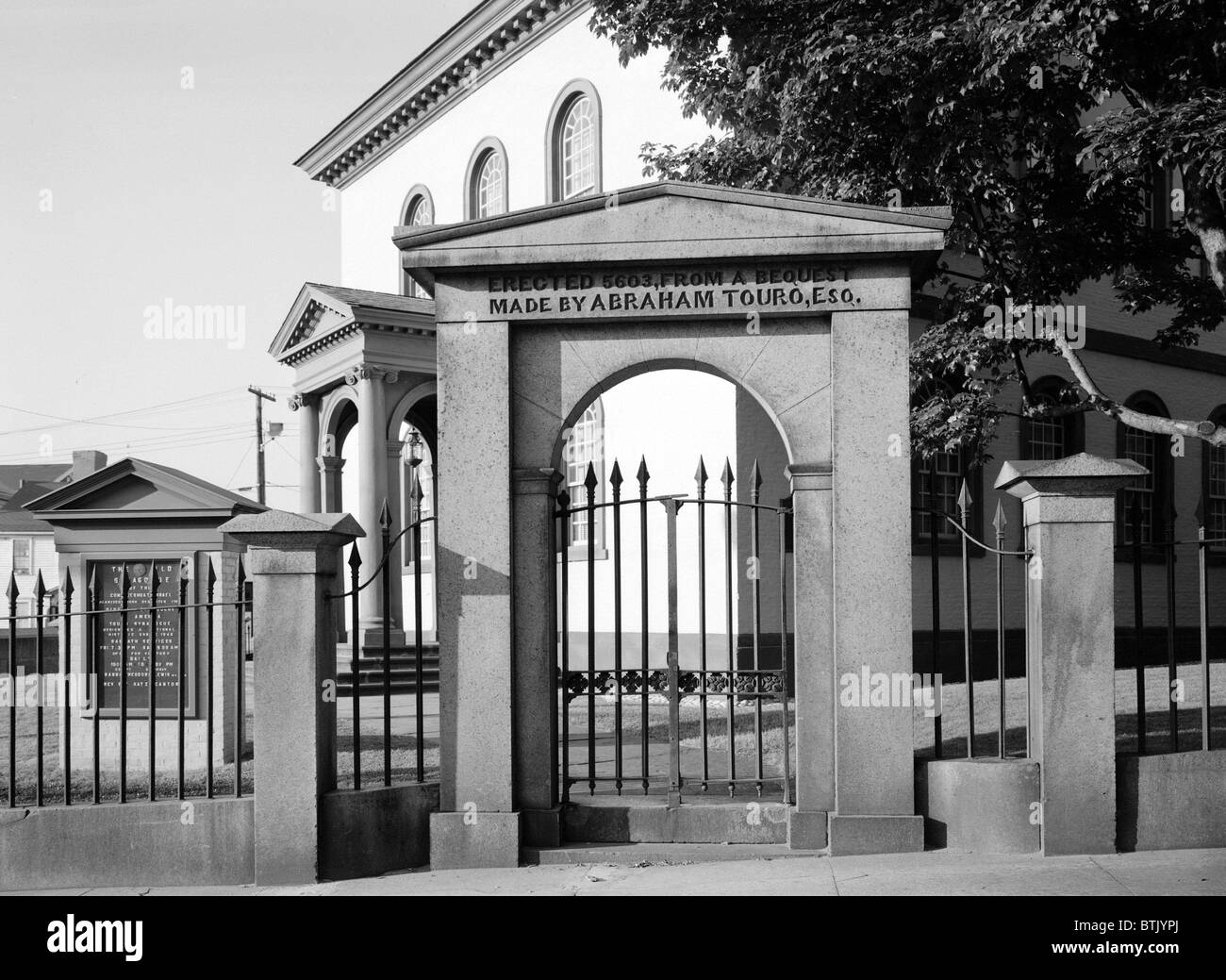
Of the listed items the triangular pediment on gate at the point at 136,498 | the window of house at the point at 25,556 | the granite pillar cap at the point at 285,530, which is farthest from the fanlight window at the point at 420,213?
the window of house at the point at 25,556

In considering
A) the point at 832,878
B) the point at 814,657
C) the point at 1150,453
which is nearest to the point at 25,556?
the point at 1150,453

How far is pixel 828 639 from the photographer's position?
741cm

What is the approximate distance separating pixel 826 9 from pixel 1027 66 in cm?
213

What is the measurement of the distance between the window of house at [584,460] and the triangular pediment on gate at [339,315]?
9.54ft

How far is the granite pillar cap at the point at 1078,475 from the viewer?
7117 millimetres

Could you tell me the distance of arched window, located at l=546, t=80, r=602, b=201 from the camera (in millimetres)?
20781

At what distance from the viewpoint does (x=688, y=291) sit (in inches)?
294

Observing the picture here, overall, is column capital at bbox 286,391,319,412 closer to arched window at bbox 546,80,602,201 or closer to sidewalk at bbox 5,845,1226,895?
arched window at bbox 546,80,602,201

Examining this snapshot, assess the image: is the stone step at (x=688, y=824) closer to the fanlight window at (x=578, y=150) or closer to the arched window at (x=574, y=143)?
the arched window at (x=574, y=143)

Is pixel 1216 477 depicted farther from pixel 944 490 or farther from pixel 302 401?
pixel 302 401

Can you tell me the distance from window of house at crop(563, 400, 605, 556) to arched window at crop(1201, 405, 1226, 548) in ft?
41.7

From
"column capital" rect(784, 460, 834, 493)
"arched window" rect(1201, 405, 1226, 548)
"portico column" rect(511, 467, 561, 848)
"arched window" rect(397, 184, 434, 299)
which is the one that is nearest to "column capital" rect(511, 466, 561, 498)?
"portico column" rect(511, 467, 561, 848)

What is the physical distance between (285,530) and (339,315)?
517 inches

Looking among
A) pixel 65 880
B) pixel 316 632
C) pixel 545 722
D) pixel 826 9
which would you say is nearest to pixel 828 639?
pixel 545 722
